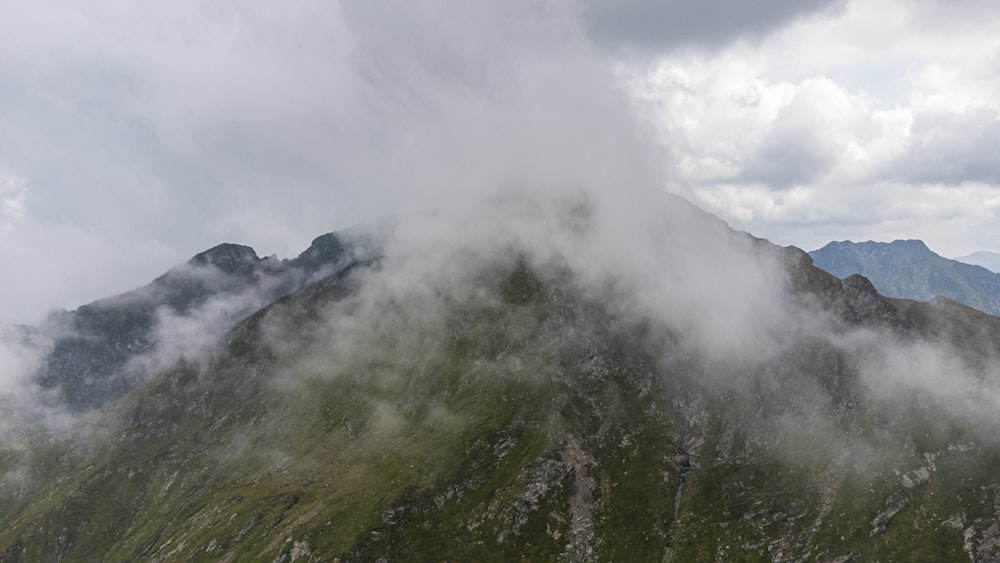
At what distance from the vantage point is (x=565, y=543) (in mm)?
185375

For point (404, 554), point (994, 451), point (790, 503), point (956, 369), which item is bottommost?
point (404, 554)

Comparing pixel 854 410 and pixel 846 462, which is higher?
pixel 854 410

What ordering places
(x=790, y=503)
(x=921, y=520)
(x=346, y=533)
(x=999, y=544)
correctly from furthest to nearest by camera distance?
(x=346, y=533)
(x=790, y=503)
(x=921, y=520)
(x=999, y=544)

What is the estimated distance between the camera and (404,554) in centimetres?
18862

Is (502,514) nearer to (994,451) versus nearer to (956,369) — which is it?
(994,451)

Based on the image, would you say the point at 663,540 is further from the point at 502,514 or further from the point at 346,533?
the point at 346,533

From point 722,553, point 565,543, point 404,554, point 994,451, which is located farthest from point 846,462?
point 404,554

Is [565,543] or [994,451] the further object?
[565,543]

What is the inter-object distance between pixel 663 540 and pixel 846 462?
67024mm

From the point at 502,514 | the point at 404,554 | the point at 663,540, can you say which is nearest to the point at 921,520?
the point at 663,540

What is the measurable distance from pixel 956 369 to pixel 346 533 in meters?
232

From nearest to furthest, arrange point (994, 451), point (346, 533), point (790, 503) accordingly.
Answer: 1. point (994, 451)
2. point (790, 503)
3. point (346, 533)

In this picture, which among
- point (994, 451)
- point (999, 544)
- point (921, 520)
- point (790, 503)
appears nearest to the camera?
point (999, 544)

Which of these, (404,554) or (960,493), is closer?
(960,493)
